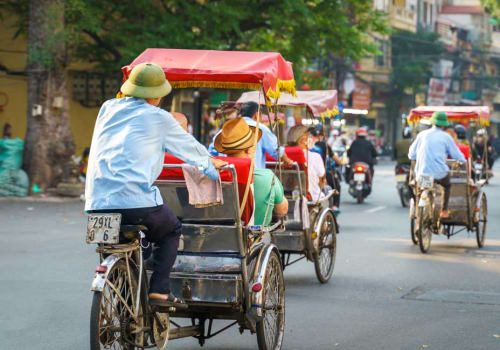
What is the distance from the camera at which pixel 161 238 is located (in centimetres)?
563

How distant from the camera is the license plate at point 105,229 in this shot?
5.21 m

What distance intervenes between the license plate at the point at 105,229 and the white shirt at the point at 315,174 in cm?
523

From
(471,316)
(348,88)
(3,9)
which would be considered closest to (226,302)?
(471,316)

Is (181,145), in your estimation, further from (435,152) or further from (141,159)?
(435,152)

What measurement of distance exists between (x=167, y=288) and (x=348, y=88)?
161 feet

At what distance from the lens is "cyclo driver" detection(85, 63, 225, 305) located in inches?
213

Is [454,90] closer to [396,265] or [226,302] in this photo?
[396,265]

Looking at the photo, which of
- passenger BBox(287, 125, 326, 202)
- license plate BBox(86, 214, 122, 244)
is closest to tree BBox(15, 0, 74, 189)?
passenger BBox(287, 125, 326, 202)

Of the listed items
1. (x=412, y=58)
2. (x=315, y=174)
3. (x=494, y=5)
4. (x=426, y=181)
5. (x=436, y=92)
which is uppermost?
(x=494, y=5)

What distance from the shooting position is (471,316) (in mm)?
8219

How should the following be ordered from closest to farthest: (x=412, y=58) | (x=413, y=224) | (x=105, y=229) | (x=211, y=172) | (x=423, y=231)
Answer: (x=105, y=229) → (x=211, y=172) → (x=423, y=231) → (x=413, y=224) → (x=412, y=58)

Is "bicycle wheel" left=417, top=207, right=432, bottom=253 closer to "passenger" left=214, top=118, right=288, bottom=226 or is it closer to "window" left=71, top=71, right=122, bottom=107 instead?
"passenger" left=214, top=118, right=288, bottom=226

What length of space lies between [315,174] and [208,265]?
15.6ft

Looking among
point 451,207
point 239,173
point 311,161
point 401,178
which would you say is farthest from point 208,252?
point 401,178
